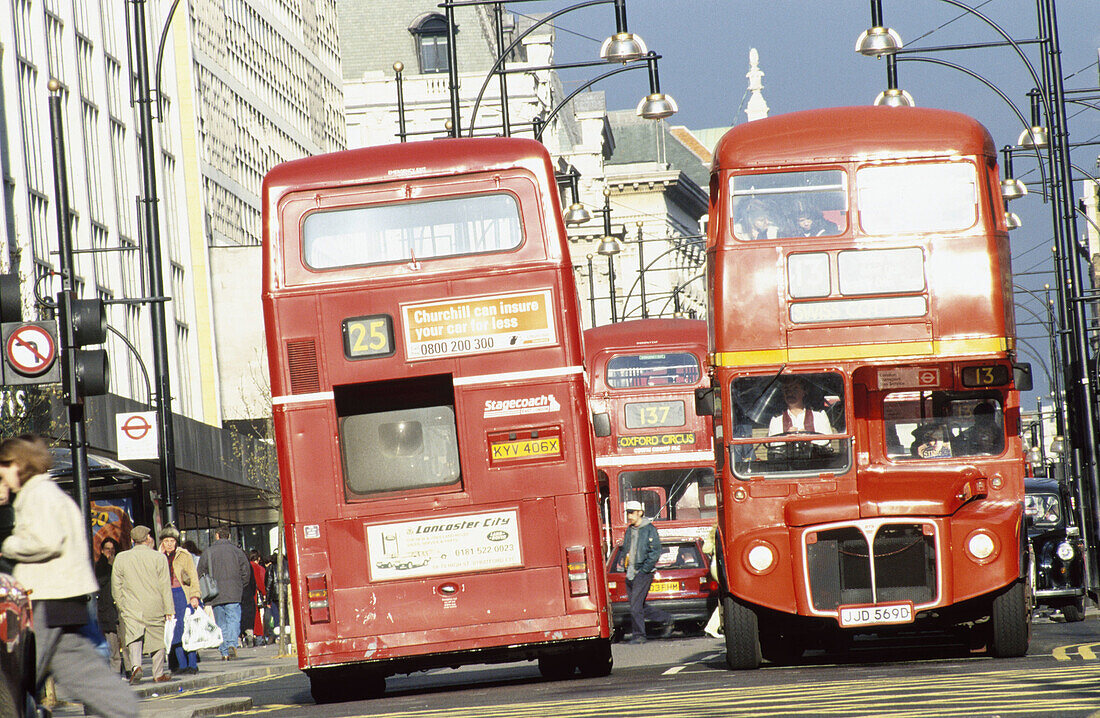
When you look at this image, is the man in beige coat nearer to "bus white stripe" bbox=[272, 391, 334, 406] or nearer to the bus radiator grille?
"bus white stripe" bbox=[272, 391, 334, 406]

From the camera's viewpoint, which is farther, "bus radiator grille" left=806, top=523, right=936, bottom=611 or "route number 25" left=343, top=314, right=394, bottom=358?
"route number 25" left=343, top=314, right=394, bottom=358

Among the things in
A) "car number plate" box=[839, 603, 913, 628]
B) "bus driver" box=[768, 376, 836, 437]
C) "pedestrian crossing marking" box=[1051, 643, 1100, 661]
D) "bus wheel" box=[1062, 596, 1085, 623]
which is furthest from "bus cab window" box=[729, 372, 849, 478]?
"bus wheel" box=[1062, 596, 1085, 623]

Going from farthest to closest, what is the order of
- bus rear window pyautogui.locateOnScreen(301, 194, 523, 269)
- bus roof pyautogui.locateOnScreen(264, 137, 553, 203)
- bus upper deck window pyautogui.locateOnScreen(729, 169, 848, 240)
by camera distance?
bus upper deck window pyautogui.locateOnScreen(729, 169, 848, 240)
bus roof pyautogui.locateOnScreen(264, 137, 553, 203)
bus rear window pyautogui.locateOnScreen(301, 194, 523, 269)

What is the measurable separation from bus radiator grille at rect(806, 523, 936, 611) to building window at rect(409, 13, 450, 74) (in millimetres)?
81905

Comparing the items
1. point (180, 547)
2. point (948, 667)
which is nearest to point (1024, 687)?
point (948, 667)

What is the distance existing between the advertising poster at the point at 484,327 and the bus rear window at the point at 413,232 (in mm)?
447

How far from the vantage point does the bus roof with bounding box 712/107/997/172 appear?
16578mm

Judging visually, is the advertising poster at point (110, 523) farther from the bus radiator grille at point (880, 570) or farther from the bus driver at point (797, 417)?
the bus radiator grille at point (880, 570)

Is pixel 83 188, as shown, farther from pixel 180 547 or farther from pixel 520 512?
pixel 520 512

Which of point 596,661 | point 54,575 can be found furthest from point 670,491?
point 54,575

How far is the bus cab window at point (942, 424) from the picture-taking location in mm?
16172

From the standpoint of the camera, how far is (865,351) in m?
16.3

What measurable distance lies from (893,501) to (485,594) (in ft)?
10.4

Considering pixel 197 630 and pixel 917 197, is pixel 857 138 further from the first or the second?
pixel 197 630
